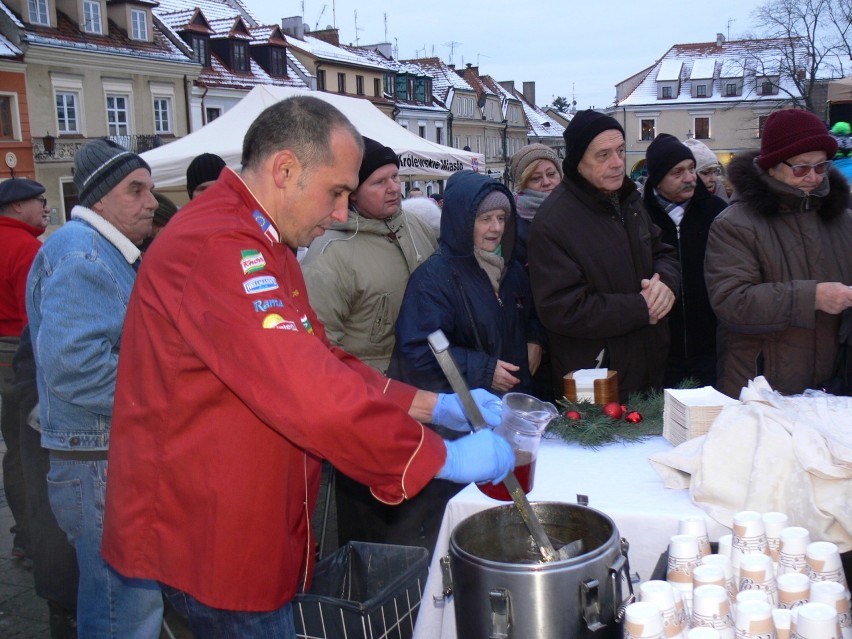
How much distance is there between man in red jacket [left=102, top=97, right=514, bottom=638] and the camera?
1.56 meters

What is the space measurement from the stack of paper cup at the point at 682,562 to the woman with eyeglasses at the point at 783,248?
1.55 metres

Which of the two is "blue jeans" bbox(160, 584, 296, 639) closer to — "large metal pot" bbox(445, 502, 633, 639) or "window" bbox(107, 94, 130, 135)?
"large metal pot" bbox(445, 502, 633, 639)

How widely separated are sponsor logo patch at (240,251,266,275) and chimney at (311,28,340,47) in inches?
1554

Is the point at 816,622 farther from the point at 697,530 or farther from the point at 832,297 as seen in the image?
the point at 832,297

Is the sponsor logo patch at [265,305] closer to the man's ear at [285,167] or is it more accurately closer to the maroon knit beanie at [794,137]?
the man's ear at [285,167]

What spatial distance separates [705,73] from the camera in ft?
147

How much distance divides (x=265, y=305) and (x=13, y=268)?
2.99 m

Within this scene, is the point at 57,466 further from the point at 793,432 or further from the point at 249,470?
the point at 793,432

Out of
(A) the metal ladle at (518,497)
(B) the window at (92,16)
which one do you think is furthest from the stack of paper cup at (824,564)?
(B) the window at (92,16)

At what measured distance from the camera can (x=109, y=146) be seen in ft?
9.18

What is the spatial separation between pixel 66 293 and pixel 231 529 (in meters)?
1.09

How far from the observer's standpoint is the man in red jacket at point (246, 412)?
1.56 metres

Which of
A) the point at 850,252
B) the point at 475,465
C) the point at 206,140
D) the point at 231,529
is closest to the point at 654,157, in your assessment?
the point at 850,252

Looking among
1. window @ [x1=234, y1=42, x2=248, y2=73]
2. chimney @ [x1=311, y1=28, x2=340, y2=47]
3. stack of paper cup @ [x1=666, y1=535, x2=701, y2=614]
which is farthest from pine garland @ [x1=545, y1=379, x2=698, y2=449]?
chimney @ [x1=311, y1=28, x2=340, y2=47]
